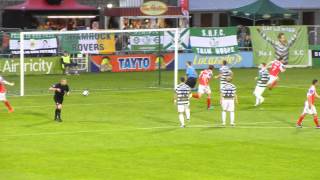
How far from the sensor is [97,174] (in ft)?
81.4

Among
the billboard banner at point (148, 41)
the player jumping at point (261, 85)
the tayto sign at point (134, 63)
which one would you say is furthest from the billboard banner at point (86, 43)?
the player jumping at point (261, 85)

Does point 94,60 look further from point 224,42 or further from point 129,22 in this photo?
point 129,22

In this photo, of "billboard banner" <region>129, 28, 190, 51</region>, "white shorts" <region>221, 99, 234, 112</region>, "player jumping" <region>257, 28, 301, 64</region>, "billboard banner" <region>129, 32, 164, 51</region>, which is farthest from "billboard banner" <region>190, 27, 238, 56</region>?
"white shorts" <region>221, 99, 234, 112</region>

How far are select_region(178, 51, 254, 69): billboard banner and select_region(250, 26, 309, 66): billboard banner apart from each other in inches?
23.5

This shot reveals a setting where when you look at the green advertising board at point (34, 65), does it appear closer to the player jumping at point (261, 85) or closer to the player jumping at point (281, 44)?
the player jumping at point (261, 85)

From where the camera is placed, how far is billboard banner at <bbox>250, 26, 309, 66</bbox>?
62656 millimetres

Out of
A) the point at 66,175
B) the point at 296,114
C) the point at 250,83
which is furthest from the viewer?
the point at 250,83

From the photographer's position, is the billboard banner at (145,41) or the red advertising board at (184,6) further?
the red advertising board at (184,6)

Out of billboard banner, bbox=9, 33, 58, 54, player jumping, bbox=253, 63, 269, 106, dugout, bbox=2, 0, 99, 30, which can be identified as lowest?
player jumping, bbox=253, 63, 269, 106

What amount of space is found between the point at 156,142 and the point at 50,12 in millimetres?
38689

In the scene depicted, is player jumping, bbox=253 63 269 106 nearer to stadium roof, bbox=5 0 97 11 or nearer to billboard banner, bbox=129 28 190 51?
billboard banner, bbox=129 28 190 51

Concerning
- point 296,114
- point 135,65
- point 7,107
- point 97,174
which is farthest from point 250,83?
point 97,174

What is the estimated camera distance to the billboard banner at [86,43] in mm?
53781

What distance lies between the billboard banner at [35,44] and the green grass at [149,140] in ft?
16.3
